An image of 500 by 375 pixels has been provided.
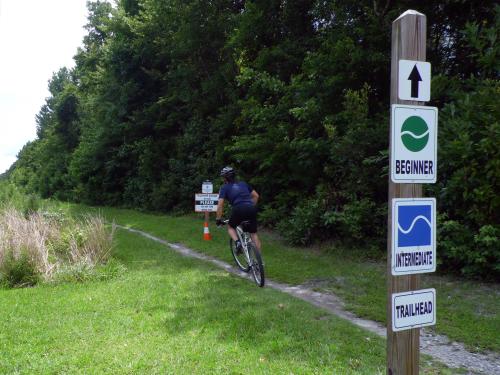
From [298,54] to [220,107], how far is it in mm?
6745

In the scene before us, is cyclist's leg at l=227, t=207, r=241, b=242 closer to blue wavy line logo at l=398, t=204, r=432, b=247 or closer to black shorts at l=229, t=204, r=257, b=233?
black shorts at l=229, t=204, r=257, b=233

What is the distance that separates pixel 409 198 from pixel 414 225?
0.17m

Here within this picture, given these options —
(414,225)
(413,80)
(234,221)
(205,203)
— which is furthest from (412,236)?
(205,203)

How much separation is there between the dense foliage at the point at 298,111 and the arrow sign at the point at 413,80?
5.20 metres

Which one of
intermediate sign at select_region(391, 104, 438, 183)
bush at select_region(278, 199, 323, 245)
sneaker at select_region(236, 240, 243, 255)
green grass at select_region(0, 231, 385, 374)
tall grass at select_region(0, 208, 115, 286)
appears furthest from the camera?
bush at select_region(278, 199, 323, 245)

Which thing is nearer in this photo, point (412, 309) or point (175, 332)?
point (412, 309)

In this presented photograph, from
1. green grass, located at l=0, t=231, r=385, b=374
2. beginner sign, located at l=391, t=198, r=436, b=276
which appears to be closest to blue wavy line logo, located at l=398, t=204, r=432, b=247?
beginner sign, located at l=391, t=198, r=436, b=276

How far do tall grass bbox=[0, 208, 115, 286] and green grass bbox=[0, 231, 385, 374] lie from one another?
0.63 metres

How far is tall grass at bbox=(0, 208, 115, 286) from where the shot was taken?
8.55m

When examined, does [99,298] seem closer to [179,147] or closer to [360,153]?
[360,153]

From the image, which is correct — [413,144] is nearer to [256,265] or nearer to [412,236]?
[412,236]

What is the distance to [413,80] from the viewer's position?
2.91 meters

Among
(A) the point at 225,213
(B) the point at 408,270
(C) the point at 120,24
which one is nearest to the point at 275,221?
(A) the point at 225,213

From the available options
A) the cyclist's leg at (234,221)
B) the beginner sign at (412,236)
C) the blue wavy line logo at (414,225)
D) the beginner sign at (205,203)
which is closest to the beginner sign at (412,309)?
the beginner sign at (412,236)
